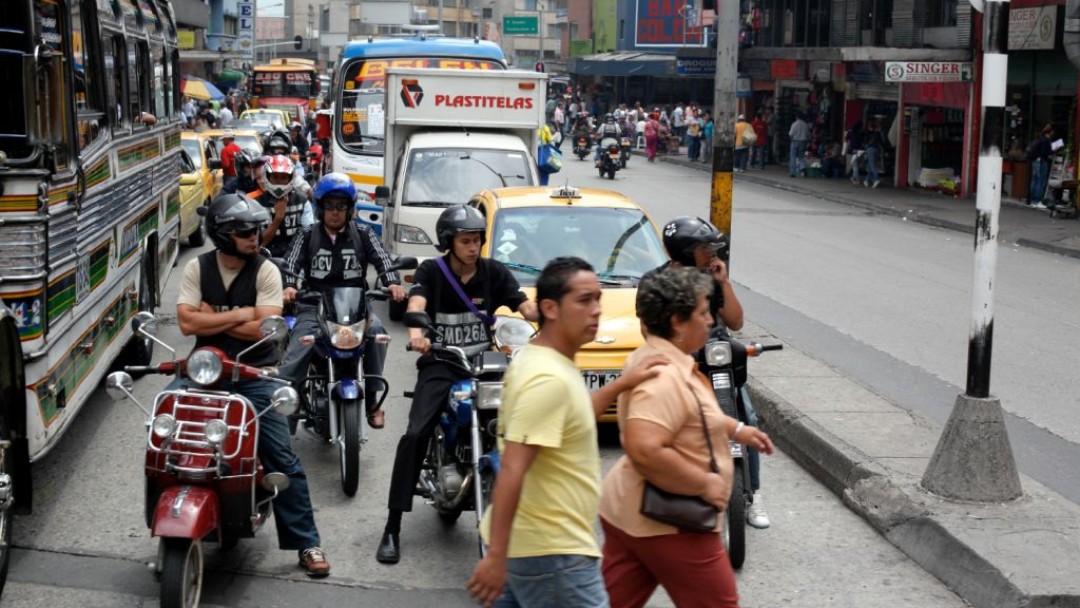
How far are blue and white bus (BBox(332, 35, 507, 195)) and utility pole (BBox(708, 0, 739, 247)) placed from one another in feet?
25.7

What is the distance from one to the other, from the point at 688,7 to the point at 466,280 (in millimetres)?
44743

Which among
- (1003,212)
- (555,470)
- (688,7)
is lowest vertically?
(1003,212)

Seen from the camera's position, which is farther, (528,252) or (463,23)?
(463,23)

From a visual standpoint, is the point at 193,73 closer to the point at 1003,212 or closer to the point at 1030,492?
the point at 1003,212

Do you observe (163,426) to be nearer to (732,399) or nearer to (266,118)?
(732,399)

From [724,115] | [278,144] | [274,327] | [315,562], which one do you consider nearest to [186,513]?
[274,327]

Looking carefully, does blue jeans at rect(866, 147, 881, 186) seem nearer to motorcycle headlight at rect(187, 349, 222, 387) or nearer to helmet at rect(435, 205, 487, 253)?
helmet at rect(435, 205, 487, 253)

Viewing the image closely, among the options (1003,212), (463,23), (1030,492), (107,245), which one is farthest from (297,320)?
(463,23)

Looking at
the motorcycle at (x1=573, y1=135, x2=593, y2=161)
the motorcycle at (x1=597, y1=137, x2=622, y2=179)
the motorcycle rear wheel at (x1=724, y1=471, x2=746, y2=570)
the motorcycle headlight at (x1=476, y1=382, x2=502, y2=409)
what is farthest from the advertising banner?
the motorcycle headlight at (x1=476, y1=382, x2=502, y2=409)

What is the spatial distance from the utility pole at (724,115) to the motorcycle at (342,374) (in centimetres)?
439

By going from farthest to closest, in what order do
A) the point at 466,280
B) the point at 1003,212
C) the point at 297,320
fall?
the point at 1003,212 → the point at 297,320 → the point at 466,280

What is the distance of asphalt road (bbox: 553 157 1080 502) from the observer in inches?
390

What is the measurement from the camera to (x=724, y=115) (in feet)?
39.1

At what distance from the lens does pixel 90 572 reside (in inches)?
249
